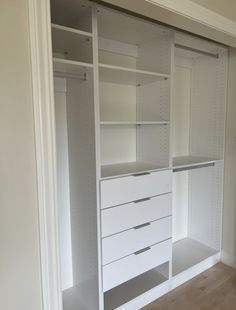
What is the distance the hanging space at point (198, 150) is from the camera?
7.81 ft

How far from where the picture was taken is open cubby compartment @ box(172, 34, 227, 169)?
2.36 meters

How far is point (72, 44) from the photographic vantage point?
Result: 1.67 metres

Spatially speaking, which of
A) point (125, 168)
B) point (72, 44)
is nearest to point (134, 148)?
point (125, 168)

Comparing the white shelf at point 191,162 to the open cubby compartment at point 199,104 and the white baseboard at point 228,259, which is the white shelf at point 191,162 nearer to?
the open cubby compartment at point 199,104

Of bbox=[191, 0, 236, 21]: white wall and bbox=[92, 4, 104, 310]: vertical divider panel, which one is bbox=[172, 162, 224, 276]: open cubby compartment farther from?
bbox=[191, 0, 236, 21]: white wall

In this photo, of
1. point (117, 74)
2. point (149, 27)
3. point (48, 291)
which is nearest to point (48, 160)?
point (48, 291)

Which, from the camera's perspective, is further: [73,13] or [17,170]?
[73,13]

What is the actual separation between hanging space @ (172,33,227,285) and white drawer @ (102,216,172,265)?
0.51 m

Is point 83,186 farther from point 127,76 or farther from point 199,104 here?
point 199,104

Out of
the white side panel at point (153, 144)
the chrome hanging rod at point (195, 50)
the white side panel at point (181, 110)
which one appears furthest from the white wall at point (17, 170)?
the white side panel at point (181, 110)

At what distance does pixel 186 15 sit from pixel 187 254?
212cm

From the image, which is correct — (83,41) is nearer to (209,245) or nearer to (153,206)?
(153,206)

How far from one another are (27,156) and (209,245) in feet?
7.49

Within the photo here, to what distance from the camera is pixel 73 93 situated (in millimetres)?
1764
